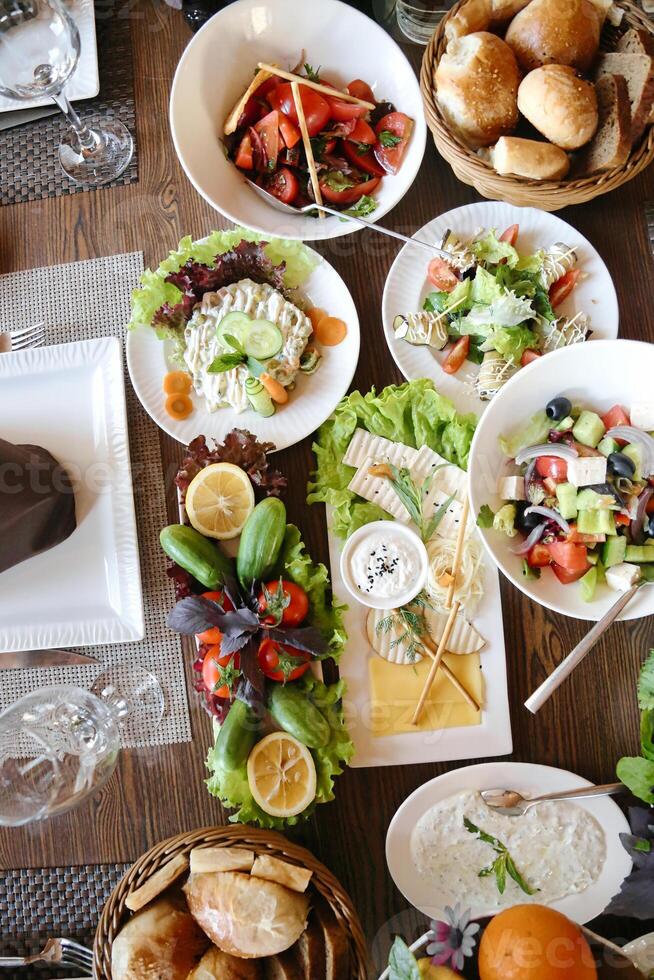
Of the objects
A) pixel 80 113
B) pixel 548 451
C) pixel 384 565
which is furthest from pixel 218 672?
pixel 80 113

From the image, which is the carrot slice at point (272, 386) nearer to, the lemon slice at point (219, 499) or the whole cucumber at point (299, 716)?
the lemon slice at point (219, 499)

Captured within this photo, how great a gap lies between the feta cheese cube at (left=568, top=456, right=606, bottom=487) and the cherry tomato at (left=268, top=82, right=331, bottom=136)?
2.48 feet

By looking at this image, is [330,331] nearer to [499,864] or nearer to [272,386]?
[272,386]

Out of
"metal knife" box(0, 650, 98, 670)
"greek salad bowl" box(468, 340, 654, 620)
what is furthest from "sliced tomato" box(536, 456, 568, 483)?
"metal knife" box(0, 650, 98, 670)

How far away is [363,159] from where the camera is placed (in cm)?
142

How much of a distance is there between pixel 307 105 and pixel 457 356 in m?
0.52

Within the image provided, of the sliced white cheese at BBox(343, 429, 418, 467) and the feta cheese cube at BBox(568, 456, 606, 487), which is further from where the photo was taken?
the sliced white cheese at BBox(343, 429, 418, 467)

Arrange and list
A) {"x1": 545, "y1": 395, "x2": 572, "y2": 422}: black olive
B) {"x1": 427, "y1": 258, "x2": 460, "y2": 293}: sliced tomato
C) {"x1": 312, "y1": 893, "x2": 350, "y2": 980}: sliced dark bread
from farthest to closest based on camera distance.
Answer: {"x1": 427, "y1": 258, "x2": 460, "y2": 293}: sliced tomato
{"x1": 545, "y1": 395, "x2": 572, "y2": 422}: black olive
{"x1": 312, "y1": 893, "x2": 350, "y2": 980}: sliced dark bread

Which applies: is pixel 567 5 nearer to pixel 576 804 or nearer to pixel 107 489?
pixel 107 489

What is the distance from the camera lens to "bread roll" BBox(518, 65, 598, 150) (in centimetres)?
121

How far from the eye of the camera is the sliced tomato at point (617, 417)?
4.28 feet

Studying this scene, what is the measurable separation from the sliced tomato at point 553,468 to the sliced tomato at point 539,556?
4.5 inches

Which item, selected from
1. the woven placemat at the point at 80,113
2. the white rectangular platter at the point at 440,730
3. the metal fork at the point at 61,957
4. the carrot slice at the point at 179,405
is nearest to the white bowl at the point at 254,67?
the woven placemat at the point at 80,113

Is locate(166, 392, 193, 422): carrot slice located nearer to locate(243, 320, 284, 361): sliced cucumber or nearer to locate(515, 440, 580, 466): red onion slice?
locate(243, 320, 284, 361): sliced cucumber
